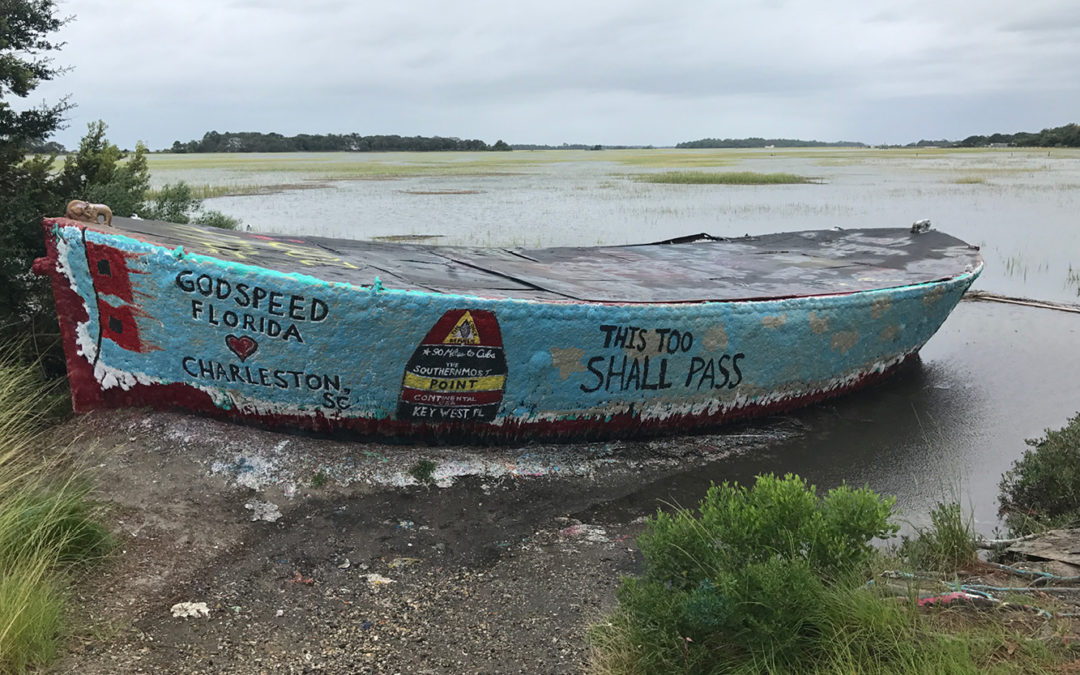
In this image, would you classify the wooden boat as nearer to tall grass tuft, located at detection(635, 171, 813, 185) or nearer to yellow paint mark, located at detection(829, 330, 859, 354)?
yellow paint mark, located at detection(829, 330, 859, 354)

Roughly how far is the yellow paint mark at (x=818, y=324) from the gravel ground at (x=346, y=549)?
1.25m

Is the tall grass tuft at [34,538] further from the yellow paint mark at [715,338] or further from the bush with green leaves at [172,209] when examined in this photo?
the yellow paint mark at [715,338]

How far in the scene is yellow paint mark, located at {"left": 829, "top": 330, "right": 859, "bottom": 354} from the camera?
6383 millimetres

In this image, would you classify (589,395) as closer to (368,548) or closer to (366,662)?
(368,548)

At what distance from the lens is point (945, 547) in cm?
363

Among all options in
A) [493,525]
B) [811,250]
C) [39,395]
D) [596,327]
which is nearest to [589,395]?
[596,327]

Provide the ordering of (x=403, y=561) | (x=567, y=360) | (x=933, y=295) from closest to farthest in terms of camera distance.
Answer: (x=403, y=561)
(x=567, y=360)
(x=933, y=295)

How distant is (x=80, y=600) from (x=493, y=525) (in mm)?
1967

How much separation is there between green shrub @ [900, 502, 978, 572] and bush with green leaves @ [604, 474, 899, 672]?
69cm

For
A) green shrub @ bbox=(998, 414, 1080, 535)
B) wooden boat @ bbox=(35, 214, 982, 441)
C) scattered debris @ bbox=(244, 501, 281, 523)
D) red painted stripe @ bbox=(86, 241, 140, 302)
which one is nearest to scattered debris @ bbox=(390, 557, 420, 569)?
scattered debris @ bbox=(244, 501, 281, 523)

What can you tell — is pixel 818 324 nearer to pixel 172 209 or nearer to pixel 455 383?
pixel 455 383

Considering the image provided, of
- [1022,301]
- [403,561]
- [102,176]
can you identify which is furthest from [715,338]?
[1022,301]

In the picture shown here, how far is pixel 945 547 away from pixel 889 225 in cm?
1560

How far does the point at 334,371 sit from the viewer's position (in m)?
4.76
